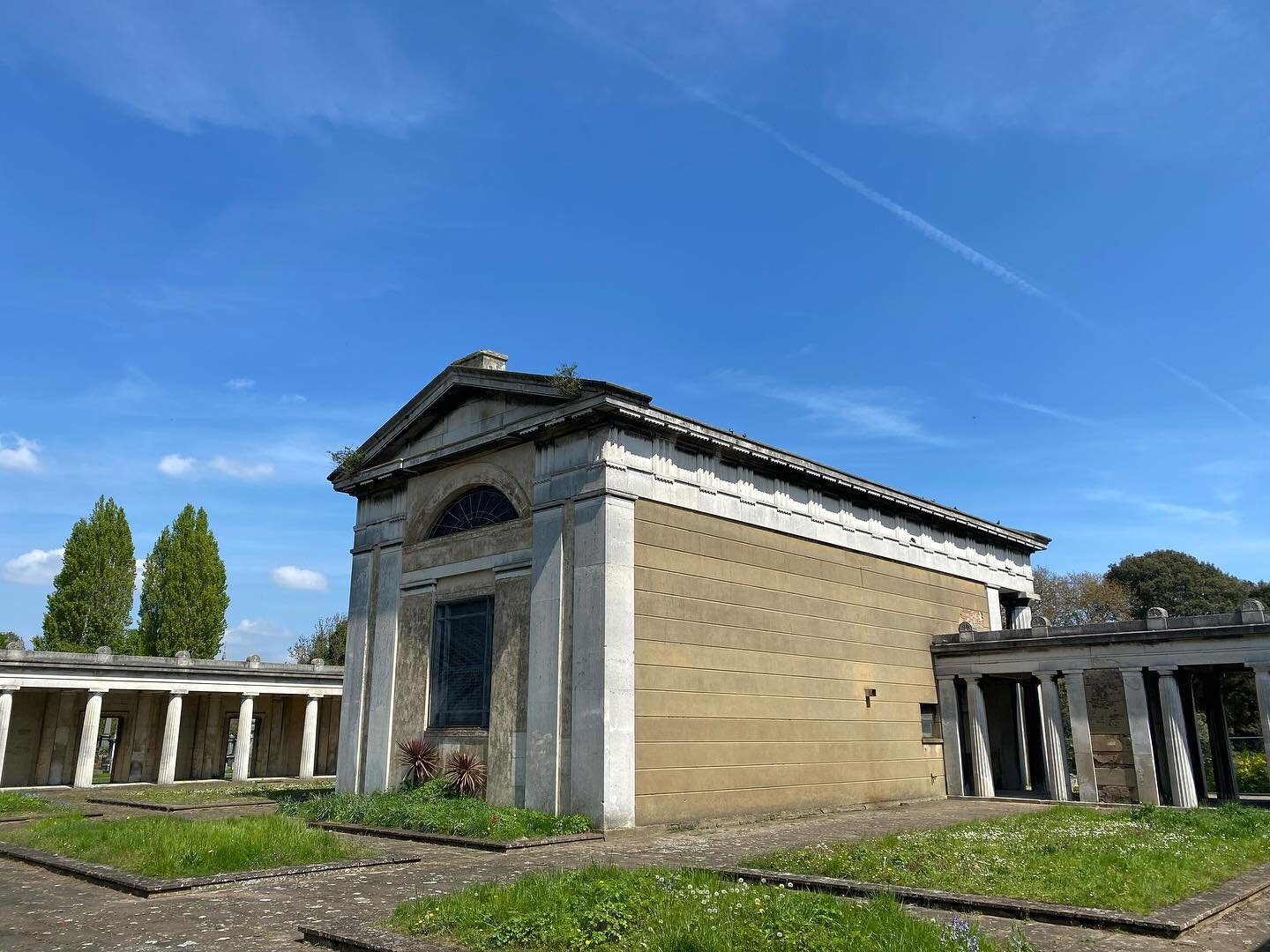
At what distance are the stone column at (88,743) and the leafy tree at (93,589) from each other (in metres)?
10.8

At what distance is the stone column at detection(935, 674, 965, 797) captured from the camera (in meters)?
23.4

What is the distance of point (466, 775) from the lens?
17.4 m

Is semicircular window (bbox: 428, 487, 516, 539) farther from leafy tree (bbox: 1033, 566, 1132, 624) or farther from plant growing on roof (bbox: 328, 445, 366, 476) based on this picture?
leafy tree (bbox: 1033, 566, 1132, 624)

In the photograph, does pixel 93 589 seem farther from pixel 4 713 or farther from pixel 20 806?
pixel 20 806

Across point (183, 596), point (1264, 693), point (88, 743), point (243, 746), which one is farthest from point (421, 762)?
point (183, 596)

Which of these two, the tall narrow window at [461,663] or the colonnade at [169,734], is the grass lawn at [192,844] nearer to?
the tall narrow window at [461,663]

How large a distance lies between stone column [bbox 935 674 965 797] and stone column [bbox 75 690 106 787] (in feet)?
91.8

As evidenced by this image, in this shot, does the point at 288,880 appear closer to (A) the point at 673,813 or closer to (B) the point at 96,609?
(A) the point at 673,813

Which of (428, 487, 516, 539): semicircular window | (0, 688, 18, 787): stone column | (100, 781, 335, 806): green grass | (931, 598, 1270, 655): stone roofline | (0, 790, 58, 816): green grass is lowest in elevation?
(100, 781, 335, 806): green grass

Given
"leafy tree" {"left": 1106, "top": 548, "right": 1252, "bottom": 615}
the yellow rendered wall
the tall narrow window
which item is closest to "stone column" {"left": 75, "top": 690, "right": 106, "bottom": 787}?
the tall narrow window

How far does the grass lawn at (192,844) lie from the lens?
36.8ft

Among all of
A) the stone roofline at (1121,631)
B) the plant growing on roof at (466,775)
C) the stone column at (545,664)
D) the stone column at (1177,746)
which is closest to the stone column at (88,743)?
the plant growing on roof at (466,775)

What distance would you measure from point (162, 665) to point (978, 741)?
2797 centimetres

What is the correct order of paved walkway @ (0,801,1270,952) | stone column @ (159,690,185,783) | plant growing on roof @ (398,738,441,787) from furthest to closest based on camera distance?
stone column @ (159,690,185,783) < plant growing on roof @ (398,738,441,787) < paved walkway @ (0,801,1270,952)
